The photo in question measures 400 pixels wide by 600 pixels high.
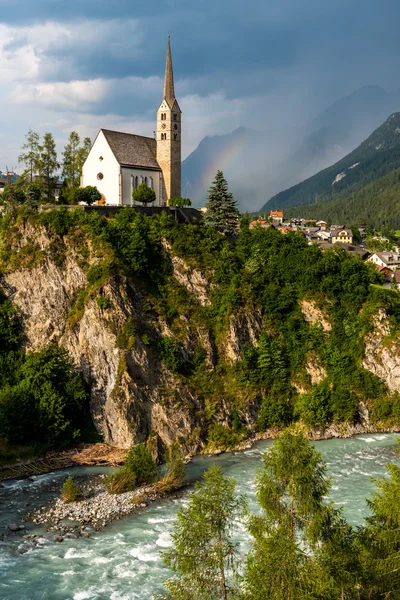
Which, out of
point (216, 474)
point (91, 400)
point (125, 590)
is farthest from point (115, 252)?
point (216, 474)

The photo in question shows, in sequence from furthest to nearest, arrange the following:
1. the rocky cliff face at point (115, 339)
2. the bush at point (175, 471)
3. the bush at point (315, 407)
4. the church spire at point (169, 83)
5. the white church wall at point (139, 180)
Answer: the church spire at point (169, 83) < the white church wall at point (139, 180) < the bush at point (315, 407) < the rocky cliff face at point (115, 339) < the bush at point (175, 471)

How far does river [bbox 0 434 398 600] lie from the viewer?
25688 mm

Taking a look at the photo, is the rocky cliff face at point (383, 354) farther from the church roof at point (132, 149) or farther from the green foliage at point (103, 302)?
the church roof at point (132, 149)

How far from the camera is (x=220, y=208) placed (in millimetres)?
60875

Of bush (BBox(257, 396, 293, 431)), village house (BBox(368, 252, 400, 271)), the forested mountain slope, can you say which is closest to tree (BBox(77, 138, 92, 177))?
the forested mountain slope

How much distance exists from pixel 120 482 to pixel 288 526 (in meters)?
20.2

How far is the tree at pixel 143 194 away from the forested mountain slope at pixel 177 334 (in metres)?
5.93

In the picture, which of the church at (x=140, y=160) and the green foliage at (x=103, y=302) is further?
the church at (x=140, y=160)

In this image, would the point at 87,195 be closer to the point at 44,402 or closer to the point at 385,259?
the point at 44,402

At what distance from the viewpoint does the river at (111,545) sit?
25688 mm

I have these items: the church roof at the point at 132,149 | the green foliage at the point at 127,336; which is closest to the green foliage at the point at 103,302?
the green foliage at the point at 127,336

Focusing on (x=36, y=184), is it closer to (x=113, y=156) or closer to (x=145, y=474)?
(x=113, y=156)

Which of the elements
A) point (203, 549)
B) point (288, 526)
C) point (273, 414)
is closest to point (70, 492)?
point (203, 549)

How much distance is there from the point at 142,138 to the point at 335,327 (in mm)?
33887
